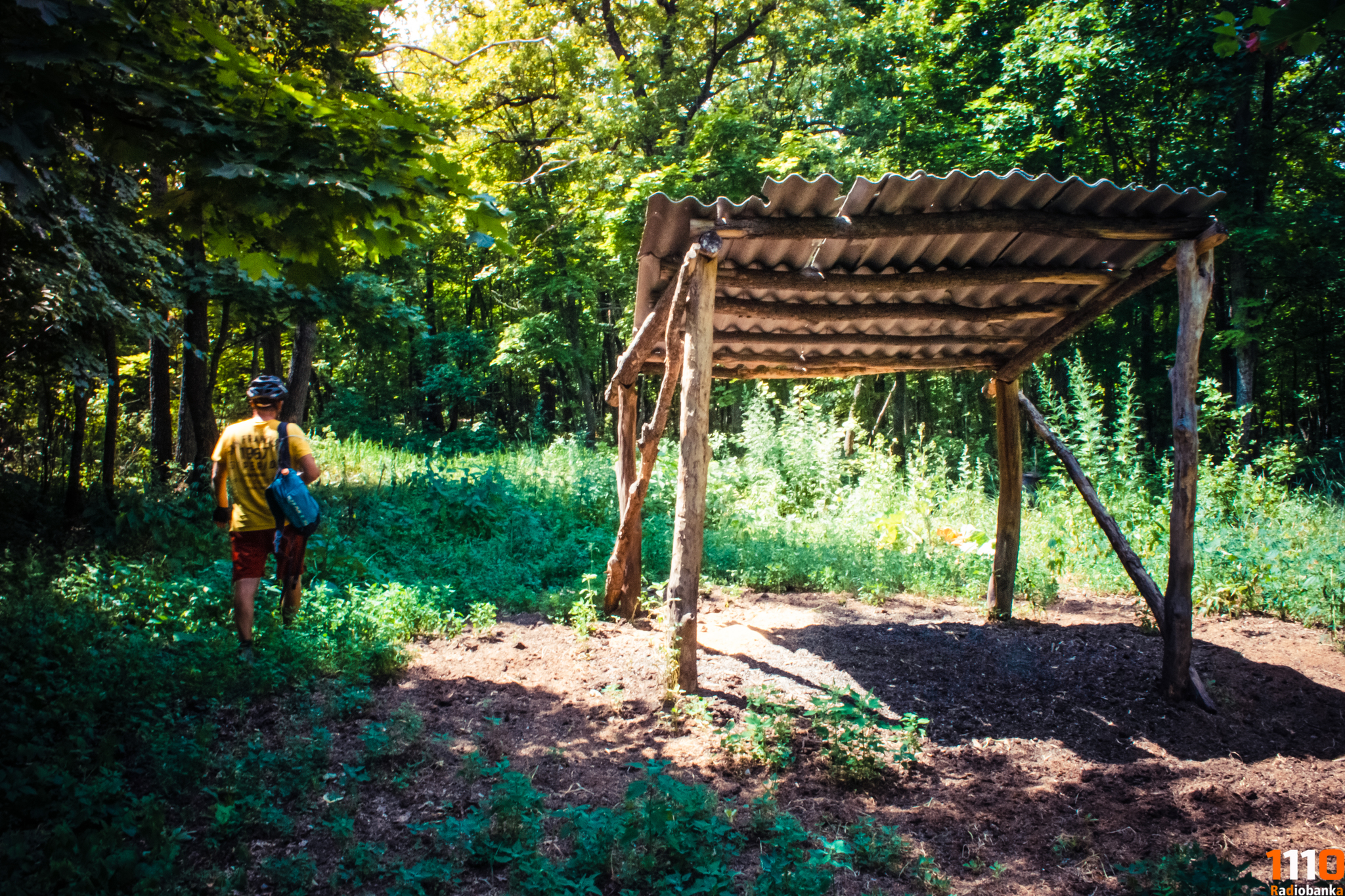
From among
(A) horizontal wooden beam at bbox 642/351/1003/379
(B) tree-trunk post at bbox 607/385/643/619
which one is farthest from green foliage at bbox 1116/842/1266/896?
(A) horizontal wooden beam at bbox 642/351/1003/379

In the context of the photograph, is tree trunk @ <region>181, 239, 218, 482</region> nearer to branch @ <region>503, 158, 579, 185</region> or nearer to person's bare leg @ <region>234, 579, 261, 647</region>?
person's bare leg @ <region>234, 579, 261, 647</region>

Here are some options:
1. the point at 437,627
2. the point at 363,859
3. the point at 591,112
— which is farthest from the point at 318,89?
the point at 591,112

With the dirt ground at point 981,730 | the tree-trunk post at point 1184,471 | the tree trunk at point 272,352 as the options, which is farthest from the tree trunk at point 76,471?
the tree-trunk post at point 1184,471

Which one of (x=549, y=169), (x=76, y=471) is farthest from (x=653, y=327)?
(x=549, y=169)

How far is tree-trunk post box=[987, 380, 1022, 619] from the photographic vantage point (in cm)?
675

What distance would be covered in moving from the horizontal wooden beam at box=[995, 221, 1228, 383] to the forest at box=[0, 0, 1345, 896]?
229 centimetres

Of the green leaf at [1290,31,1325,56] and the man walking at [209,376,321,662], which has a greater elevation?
the green leaf at [1290,31,1325,56]

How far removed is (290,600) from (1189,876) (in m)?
5.66

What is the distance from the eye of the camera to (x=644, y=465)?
20.2ft

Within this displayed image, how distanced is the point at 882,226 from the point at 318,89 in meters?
3.23

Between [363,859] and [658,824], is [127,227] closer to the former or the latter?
[363,859]

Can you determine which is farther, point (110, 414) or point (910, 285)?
point (110, 414)

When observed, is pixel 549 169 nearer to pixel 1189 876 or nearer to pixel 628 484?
pixel 628 484

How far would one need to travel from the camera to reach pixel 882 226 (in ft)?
14.6
